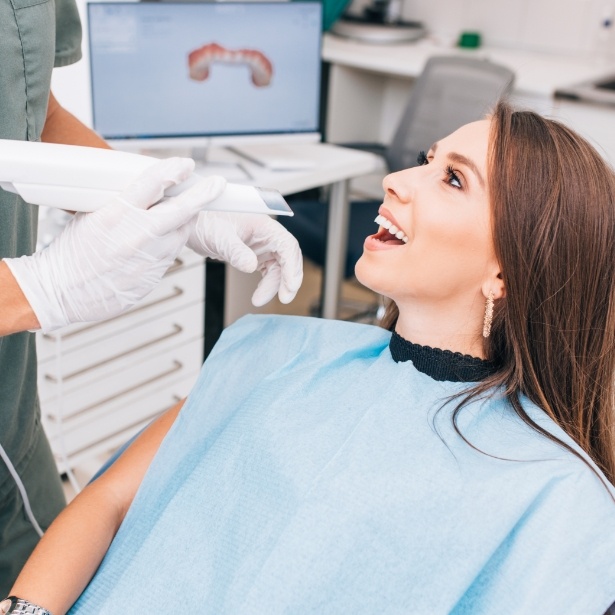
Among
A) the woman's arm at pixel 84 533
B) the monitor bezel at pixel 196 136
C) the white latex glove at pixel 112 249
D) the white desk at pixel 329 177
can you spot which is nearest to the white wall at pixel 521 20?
the white desk at pixel 329 177

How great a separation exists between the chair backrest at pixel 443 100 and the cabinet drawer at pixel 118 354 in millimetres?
1015

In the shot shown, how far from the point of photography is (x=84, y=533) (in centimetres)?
108

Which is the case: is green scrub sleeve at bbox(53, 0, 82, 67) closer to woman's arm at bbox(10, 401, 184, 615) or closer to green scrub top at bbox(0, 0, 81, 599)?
green scrub top at bbox(0, 0, 81, 599)

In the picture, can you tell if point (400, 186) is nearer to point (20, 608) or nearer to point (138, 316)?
point (20, 608)

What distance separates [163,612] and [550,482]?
492 mm

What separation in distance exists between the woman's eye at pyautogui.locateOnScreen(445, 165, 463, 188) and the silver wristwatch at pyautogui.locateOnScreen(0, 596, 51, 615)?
2.48 ft

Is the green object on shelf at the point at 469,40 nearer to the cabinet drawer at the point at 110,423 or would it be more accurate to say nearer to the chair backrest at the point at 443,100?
the chair backrest at the point at 443,100

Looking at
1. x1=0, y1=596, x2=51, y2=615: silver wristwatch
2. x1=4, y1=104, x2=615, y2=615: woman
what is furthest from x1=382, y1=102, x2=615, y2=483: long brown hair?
x1=0, y1=596, x2=51, y2=615: silver wristwatch

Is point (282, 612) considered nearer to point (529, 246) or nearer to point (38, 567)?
point (38, 567)

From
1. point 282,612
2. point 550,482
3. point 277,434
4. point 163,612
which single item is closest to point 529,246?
point 550,482

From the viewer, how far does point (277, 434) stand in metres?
1.08

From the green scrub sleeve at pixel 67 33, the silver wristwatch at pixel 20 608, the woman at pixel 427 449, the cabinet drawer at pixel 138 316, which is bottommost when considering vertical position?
the cabinet drawer at pixel 138 316

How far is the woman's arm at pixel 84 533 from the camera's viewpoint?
3.30 ft

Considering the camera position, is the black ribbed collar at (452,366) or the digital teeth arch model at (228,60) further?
the digital teeth arch model at (228,60)
